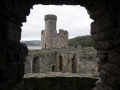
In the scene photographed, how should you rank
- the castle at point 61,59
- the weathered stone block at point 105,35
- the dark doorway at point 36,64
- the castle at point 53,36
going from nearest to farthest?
the weathered stone block at point 105,35, the castle at point 61,59, the dark doorway at point 36,64, the castle at point 53,36

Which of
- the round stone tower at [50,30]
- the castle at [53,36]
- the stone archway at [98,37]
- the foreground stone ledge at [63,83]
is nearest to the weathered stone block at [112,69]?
the stone archway at [98,37]

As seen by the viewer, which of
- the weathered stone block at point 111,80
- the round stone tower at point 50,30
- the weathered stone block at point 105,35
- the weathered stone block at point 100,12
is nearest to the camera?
the weathered stone block at point 111,80

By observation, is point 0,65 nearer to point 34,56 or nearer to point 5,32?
point 5,32

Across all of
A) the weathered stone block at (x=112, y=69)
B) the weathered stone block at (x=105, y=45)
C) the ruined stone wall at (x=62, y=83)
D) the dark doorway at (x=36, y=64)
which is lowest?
the dark doorway at (x=36, y=64)

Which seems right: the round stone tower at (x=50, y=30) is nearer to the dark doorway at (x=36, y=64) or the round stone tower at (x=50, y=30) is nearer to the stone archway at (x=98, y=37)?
the dark doorway at (x=36, y=64)

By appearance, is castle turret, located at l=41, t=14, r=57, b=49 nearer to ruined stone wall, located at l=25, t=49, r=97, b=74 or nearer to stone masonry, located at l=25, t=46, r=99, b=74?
stone masonry, located at l=25, t=46, r=99, b=74

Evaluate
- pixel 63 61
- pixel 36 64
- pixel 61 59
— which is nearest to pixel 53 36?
pixel 61 59

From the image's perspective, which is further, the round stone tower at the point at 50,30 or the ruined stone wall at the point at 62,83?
the round stone tower at the point at 50,30

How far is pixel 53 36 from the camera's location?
2892 centimetres

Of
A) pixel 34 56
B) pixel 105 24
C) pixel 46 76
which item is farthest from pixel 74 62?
pixel 105 24

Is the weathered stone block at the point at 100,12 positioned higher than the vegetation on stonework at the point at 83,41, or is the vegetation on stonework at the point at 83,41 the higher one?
the vegetation on stonework at the point at 83,41

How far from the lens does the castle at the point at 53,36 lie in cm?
2781

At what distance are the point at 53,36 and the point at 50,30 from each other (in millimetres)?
1464

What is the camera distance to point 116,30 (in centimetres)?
217
